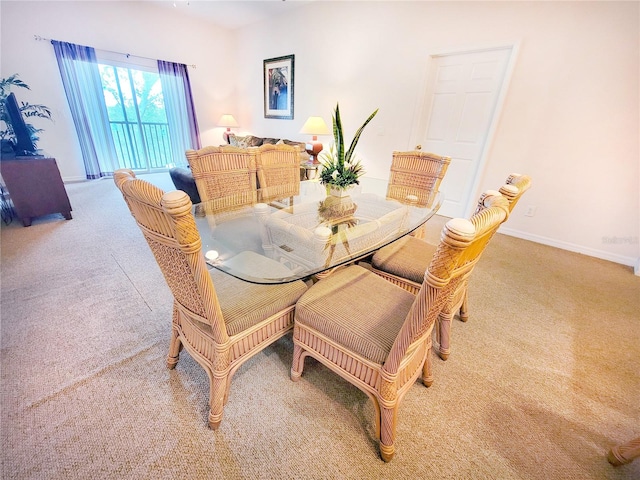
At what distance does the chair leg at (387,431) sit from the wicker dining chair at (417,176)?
1.33 meters

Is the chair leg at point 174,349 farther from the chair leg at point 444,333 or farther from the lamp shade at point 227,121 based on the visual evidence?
the lamp shade at point 227,121

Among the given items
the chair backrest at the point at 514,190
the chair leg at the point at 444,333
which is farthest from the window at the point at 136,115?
the chair backrest at the point at 514,190

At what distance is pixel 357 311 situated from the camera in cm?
105

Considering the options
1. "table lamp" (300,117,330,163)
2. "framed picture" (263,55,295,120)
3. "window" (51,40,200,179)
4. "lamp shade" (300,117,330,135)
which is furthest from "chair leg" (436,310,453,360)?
"window" (51,40,200,179)

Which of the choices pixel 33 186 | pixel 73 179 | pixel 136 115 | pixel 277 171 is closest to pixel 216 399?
pixel 277 171

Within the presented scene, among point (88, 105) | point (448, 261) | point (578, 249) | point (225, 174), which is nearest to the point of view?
point (448, 261)

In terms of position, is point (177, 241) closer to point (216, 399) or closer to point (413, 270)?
point (216, 399)

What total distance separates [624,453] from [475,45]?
359 centimetres

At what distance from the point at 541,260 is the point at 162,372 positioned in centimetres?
337

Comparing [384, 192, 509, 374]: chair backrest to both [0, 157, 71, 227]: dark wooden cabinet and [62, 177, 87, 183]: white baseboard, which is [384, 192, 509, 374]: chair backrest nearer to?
[0, 157, 71, 227]: dark wooden cabinet

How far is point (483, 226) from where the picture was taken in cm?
62

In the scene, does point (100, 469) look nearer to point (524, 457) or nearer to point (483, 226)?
point (483, 226)

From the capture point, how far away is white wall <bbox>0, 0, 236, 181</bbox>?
142 inches

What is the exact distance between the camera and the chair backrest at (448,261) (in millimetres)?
574
